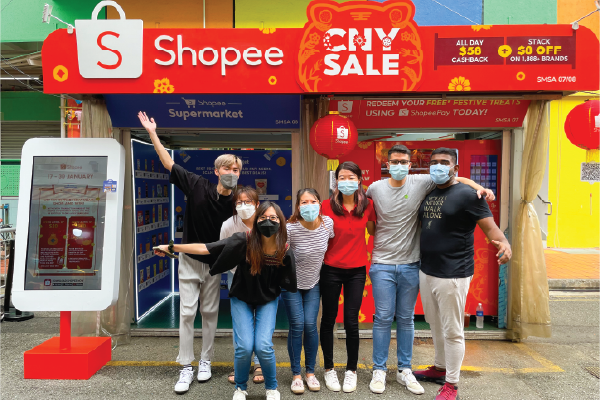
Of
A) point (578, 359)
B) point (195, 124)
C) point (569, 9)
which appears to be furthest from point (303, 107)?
point (569, 9)

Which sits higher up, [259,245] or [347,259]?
[259,245]

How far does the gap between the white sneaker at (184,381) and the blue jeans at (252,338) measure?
555mm

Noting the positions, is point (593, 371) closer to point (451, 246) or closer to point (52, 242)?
point (451, 246)

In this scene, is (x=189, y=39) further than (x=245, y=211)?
Yes

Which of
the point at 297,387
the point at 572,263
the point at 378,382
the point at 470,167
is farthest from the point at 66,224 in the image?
the point at 572,263

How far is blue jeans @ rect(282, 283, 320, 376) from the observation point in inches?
131

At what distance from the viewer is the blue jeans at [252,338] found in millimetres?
3109

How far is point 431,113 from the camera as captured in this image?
4.66 metres

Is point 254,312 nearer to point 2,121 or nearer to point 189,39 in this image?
point 189,39

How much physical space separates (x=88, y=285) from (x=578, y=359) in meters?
5.01

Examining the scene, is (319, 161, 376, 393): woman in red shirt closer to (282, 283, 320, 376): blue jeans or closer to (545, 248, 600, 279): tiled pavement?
(282, 283, 320, 376): blue jeans

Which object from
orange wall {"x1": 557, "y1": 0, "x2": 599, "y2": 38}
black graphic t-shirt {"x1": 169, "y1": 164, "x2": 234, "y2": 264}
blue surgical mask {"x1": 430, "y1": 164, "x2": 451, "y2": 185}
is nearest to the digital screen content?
black graphic t-shirt {"x1": 169, "y1": 164, "x2": 234, "y2": 264}

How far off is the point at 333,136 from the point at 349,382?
2.24 m

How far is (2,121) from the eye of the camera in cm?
952
